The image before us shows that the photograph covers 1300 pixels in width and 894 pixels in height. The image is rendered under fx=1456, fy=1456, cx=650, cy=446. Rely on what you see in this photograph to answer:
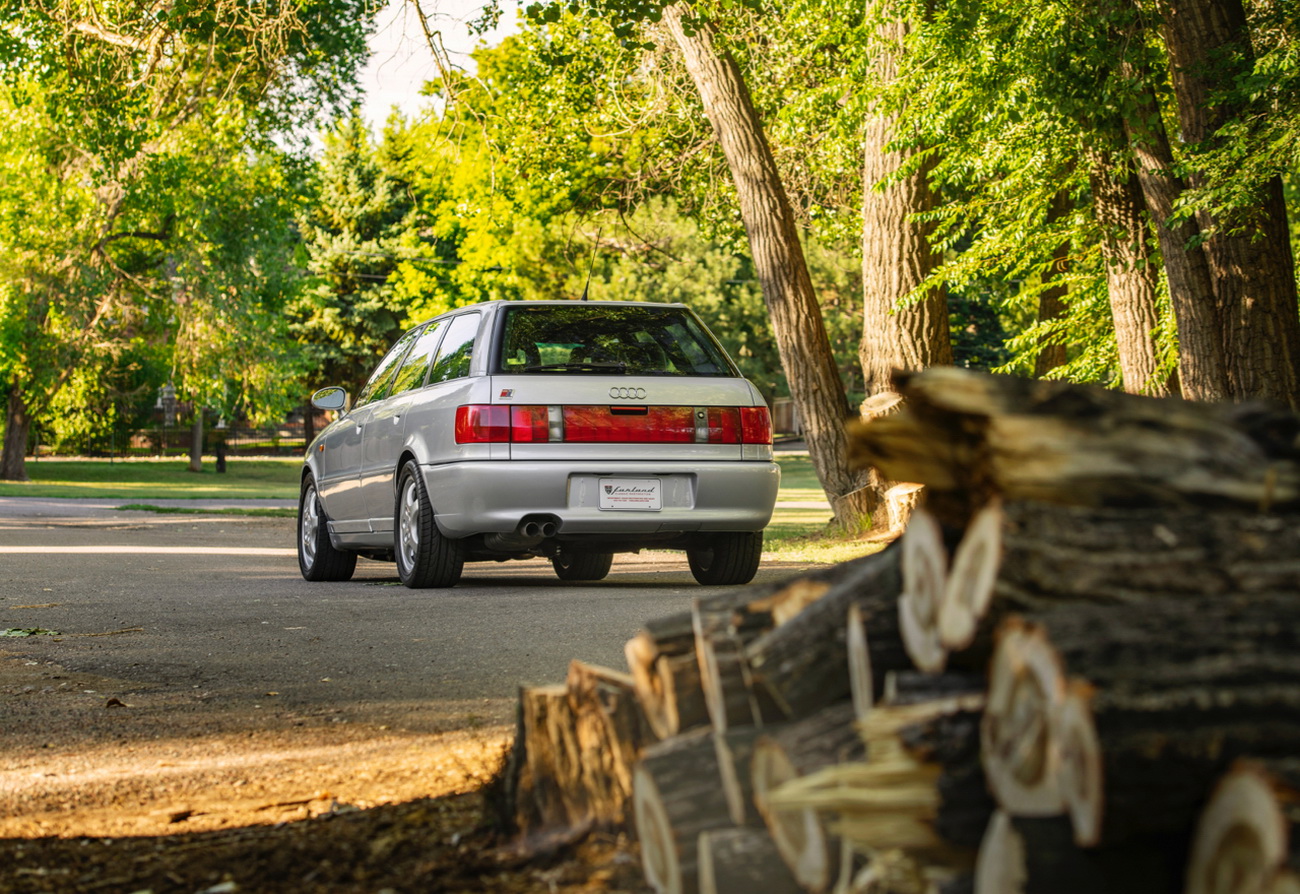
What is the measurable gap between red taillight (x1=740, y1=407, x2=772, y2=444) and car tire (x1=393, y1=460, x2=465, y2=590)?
6.60ft

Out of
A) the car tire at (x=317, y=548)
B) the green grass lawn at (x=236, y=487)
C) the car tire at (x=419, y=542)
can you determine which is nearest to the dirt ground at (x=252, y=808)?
the car tire at (x=419, y=542)

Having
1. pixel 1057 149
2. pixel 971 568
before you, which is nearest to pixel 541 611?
pixel 971 568

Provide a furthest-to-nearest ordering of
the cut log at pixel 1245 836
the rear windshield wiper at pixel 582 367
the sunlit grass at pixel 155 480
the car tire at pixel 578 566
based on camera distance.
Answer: the sunlit grass at pixel 155 480 → the car tire at pixel 578 566 → the rear windshield wiper at pixel 582 367 → the cut log at pixel 1245 836

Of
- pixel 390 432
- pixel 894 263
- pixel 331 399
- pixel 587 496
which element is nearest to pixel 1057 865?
pixel 587 496

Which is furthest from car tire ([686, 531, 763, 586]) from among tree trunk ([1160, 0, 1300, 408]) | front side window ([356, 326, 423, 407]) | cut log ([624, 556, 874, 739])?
cut log ([624, 556, 874, 739])

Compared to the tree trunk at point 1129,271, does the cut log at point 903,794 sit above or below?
below

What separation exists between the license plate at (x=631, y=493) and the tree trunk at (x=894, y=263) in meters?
6.22

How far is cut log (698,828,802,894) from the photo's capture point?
2.59 m

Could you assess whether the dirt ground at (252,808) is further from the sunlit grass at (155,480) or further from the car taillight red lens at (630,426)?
the sunlit grass at (155,480)

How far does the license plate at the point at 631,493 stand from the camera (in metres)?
8.91

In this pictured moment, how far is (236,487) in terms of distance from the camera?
117 ft

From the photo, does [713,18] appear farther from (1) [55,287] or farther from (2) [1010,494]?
(1) [55,287]

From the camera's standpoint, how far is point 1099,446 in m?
2.42

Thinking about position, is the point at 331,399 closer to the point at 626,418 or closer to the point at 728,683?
the point at 626,418
